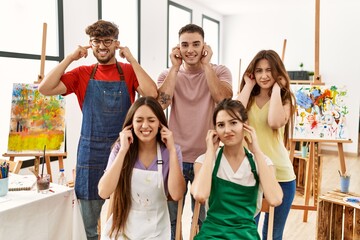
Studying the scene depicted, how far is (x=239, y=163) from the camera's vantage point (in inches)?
64.8

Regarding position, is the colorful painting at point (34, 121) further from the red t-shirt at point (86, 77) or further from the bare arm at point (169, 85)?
the bare arm at point (169, 85)

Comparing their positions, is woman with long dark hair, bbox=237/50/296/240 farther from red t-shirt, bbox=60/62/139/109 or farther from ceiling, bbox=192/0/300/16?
ceiling, bbox=192/0/300/16

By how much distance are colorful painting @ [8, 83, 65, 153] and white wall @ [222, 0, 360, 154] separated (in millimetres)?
4991

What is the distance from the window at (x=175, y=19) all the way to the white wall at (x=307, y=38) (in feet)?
5.32

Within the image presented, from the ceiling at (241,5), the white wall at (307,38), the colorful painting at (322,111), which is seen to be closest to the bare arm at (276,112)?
the colorful painting at (322,111)

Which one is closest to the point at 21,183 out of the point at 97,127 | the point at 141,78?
the point at 97,127

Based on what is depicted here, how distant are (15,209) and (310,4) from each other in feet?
20.5

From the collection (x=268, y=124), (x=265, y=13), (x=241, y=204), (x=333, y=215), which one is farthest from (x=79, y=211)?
(x=265, y=13)

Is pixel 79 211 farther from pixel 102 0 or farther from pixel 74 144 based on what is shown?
pixel 102 0

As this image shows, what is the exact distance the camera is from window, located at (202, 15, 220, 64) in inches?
270

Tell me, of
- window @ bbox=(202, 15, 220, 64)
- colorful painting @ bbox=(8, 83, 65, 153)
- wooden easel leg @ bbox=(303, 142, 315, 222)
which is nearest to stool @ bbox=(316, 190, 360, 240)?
wooden easel leg @ bbox=(303, 142, 315, 222)

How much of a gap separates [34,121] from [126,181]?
1.34 metres

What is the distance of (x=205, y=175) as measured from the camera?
5.06 ft

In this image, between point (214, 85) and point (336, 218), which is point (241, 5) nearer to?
point (336, 218)
